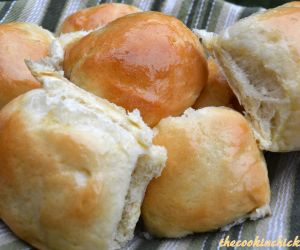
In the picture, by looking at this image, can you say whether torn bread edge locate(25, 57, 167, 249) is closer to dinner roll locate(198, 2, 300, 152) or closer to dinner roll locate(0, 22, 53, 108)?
dinner roll locate(0, 22, 53, 108)

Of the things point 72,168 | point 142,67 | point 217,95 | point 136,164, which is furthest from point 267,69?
point 72,168

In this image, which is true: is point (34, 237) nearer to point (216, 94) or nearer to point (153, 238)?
point (153, 238)

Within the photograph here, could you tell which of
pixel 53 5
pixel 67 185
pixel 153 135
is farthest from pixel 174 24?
pixel 53 5

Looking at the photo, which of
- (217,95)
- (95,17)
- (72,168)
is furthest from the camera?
(95,17)

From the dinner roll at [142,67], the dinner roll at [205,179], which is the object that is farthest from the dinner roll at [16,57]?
the dinner roll at [205,179]

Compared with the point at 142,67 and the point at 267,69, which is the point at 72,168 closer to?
the point at 142,67

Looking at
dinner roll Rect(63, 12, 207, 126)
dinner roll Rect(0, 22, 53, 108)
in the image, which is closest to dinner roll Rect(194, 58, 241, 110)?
dinner roll Rect(63, 12, 207, 126)

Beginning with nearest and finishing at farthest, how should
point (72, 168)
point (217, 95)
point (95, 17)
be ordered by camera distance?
point (72, 168) → point (217, 95) → point (95, 17)
